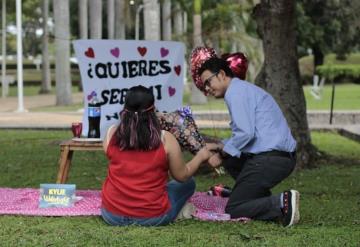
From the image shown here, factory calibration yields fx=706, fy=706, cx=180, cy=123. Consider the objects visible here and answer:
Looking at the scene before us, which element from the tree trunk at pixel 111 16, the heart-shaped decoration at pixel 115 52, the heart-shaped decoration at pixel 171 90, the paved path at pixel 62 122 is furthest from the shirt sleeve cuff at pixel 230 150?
the tree trunk at pixel 111 16

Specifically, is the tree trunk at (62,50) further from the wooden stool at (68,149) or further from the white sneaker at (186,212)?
the white sneaker at (186,212)

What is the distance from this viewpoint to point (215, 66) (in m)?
5.80

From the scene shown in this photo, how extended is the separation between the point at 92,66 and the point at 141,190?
218 centimetres

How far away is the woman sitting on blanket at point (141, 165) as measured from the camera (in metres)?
5.34

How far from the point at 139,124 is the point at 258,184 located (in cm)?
117

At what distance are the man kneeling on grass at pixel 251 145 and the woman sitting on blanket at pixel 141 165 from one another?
0.35 metres

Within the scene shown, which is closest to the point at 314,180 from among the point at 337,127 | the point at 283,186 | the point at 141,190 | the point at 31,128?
the point at 283,186

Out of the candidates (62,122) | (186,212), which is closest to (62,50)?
(62,122)

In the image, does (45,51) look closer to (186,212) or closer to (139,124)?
(186,212)

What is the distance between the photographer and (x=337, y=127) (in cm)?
1636

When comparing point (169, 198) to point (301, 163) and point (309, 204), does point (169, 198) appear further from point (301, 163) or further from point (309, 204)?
point (301, 163)

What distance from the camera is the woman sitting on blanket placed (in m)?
5.34

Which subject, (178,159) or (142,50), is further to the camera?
(142,50)

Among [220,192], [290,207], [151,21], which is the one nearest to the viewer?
[290,207]
